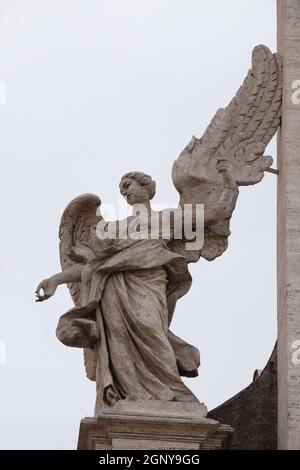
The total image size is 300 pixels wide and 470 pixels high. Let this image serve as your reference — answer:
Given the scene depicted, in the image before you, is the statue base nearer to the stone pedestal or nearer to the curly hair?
the stone pedestal

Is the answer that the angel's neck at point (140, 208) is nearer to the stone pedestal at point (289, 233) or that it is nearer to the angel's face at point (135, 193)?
the angel's face at point (135, 193)

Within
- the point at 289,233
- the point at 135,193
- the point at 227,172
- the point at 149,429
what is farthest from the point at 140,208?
the point at 149,429

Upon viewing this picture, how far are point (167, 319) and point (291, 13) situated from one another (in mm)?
3176

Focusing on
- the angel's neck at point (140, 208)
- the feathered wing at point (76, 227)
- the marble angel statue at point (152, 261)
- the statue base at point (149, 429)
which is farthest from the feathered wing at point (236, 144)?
the statue base at point (149, 429)

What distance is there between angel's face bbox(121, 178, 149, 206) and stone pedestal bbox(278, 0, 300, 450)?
4.05ft

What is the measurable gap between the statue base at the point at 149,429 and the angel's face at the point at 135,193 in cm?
212

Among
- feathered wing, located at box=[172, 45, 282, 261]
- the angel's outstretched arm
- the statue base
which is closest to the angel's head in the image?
feathered wing, located at box=[172, 45, 282, 261]

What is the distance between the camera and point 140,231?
65.3 feet

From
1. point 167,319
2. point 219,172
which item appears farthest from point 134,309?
point 219,172

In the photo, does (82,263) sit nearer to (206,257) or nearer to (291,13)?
(206,257)

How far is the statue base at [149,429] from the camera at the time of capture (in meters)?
18.7

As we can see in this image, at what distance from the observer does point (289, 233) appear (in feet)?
65.1

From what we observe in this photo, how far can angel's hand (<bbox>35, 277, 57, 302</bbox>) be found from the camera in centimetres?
1967
